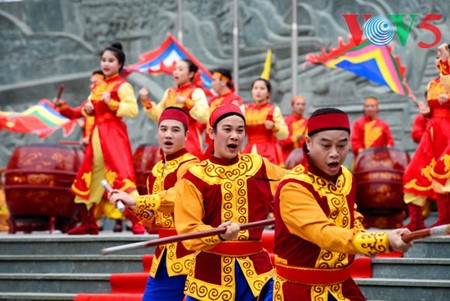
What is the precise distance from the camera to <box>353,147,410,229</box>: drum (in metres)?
9.43

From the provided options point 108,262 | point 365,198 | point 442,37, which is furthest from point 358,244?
point 365,198

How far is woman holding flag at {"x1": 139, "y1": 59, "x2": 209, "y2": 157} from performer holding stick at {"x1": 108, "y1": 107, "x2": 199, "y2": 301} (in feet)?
9.15

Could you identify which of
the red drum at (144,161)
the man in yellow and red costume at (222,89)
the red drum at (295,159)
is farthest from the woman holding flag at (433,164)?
the red drum at (144,161)

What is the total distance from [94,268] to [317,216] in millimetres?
4160

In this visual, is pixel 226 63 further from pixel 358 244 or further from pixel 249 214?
pixel 358 244

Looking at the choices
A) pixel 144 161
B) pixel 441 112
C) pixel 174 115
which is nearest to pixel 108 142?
pixel 144 161

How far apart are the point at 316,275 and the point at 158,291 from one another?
155 cm

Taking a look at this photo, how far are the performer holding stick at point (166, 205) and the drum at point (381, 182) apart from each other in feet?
12.9

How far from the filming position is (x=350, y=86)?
41.9 ft

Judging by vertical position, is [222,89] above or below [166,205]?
above

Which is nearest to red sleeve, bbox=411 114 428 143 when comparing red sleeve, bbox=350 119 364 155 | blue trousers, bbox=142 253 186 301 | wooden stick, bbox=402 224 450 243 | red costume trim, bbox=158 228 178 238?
red sleeve, bbox=350 119 364 155

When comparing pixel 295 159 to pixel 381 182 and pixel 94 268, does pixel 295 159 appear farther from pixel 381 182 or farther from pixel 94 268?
pixel 94 268

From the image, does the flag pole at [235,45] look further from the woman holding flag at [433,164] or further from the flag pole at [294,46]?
the woman holding flag at [433,164]

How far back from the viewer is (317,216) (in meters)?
4.04
